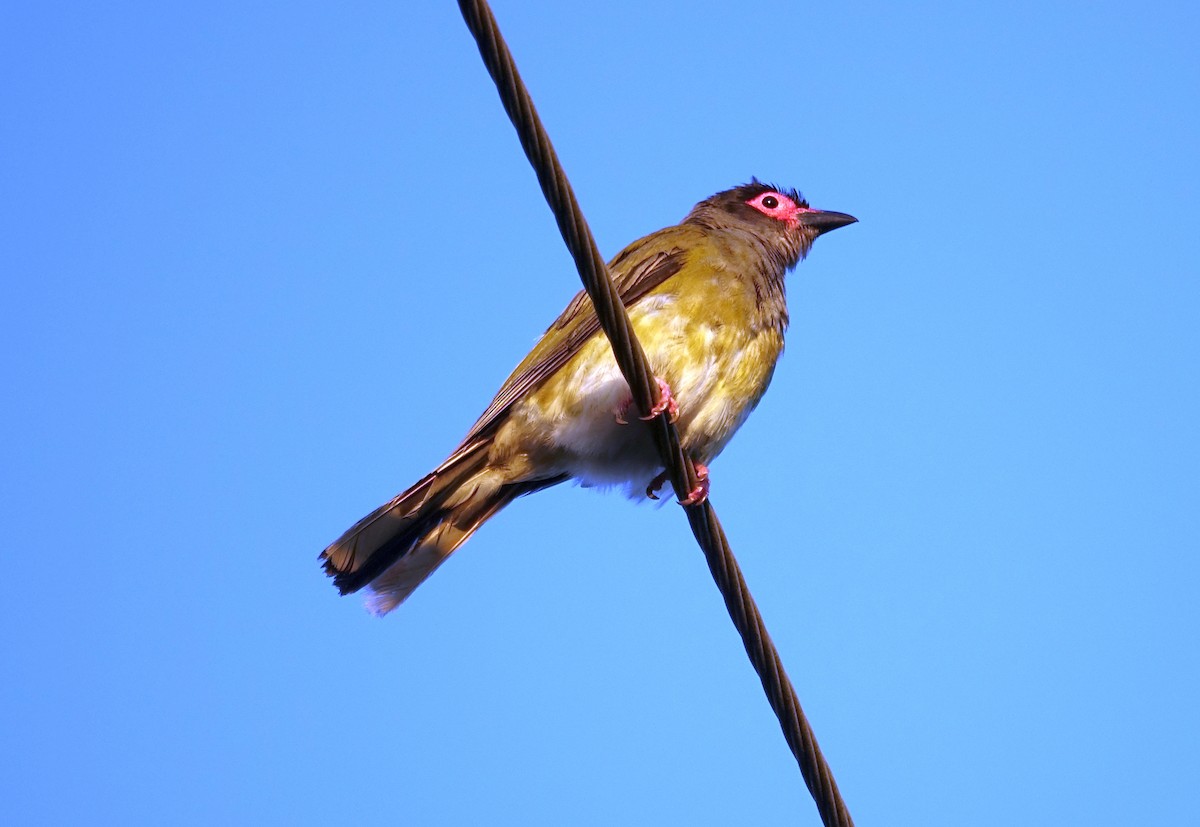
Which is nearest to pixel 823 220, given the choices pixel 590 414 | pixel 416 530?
pixel 590 414

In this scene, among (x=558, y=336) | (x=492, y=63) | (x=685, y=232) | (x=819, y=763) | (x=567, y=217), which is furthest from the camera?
(x=685, y=232)

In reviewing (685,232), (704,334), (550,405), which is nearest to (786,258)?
(685,232)

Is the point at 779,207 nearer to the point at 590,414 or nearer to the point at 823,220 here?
the point at 823,220

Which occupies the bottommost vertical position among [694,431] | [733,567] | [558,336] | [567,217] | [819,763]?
[819,763]

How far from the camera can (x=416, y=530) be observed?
16.9ft

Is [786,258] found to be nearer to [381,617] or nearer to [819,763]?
[381,617]

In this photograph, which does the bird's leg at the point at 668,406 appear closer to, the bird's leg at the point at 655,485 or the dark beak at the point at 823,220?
the bird's leg at the point at 655,485

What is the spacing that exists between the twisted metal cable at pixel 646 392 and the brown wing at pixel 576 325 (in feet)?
4.01

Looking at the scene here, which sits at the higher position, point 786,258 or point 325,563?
point 786,258

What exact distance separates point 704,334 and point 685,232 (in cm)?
98

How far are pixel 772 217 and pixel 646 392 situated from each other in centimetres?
342

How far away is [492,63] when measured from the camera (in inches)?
112

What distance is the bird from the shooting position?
5.05 meters

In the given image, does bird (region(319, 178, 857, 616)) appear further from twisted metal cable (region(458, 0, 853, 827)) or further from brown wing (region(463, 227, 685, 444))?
twisted metal cable (region(458, 0, 853, 827))
